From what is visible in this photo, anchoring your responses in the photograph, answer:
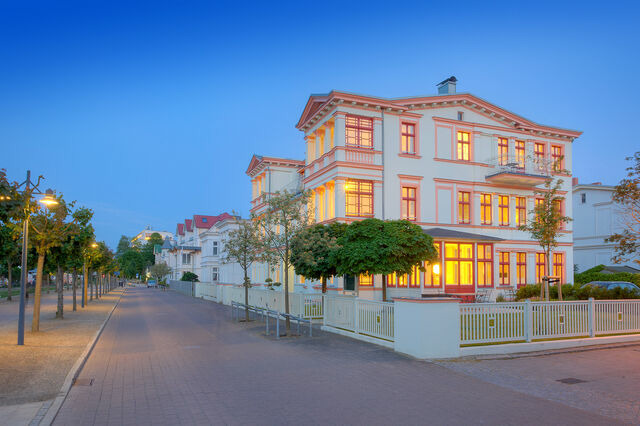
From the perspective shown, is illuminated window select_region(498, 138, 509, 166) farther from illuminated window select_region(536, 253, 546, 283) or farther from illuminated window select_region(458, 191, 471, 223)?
illuminated window select_region(536, 253, 546, 283)

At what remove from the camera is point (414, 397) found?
7629 millimetres

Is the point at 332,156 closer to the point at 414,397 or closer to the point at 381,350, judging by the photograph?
the point at 381,350

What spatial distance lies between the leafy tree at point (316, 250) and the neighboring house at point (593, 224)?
31.5 m

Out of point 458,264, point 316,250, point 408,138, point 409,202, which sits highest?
point 408,138

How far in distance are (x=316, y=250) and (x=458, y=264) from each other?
11.0 meters

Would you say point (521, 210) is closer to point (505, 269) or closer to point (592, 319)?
point (505, 269)

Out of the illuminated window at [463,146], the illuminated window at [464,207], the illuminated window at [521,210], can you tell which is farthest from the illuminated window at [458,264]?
the illuminated window at [463,146]

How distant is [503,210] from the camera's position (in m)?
31.3

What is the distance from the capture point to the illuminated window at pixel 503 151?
101 ft

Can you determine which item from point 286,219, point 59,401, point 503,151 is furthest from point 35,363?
point 503,151

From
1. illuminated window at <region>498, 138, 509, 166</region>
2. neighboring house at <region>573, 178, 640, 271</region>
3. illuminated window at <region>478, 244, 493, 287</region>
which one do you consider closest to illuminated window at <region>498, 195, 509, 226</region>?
illuminated window at <region>498, 138, 509, 166</region>

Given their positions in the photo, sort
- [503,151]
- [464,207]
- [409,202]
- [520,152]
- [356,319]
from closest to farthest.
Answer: [356,319], [409,202], [464,207], [503,151], [520,152]

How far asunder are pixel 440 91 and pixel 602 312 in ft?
74.2

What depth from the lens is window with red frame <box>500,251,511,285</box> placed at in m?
30.1
